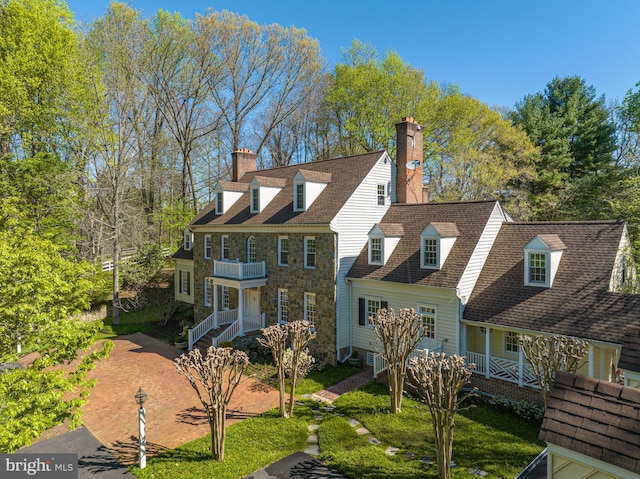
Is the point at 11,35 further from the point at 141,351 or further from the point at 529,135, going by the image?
the point at 529,135

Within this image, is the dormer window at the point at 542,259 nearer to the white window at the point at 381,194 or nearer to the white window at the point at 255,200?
the white window at the point at 381,194

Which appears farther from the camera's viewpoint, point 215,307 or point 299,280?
point 215,307

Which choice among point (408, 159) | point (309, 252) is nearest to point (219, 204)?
point (309, 252)

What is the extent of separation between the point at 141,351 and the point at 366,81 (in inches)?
1076

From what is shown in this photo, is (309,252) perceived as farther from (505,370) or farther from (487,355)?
(505,370)

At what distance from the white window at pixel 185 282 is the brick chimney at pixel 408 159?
55.2 feet

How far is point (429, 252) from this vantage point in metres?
16.0

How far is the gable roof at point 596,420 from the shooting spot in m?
5.71

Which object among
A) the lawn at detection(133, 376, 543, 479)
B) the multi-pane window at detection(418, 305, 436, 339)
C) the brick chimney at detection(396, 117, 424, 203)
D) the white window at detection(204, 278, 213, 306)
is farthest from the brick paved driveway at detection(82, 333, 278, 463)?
the brick chimney at detection(396, 117, 424, 203)

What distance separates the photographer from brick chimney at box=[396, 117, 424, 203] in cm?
2002

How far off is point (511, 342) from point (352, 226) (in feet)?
27.2

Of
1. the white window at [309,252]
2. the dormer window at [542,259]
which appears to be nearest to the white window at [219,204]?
the white window at [309,252]

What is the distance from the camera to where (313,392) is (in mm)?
14820

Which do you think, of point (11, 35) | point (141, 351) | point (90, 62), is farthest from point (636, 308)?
point (11, 35)
